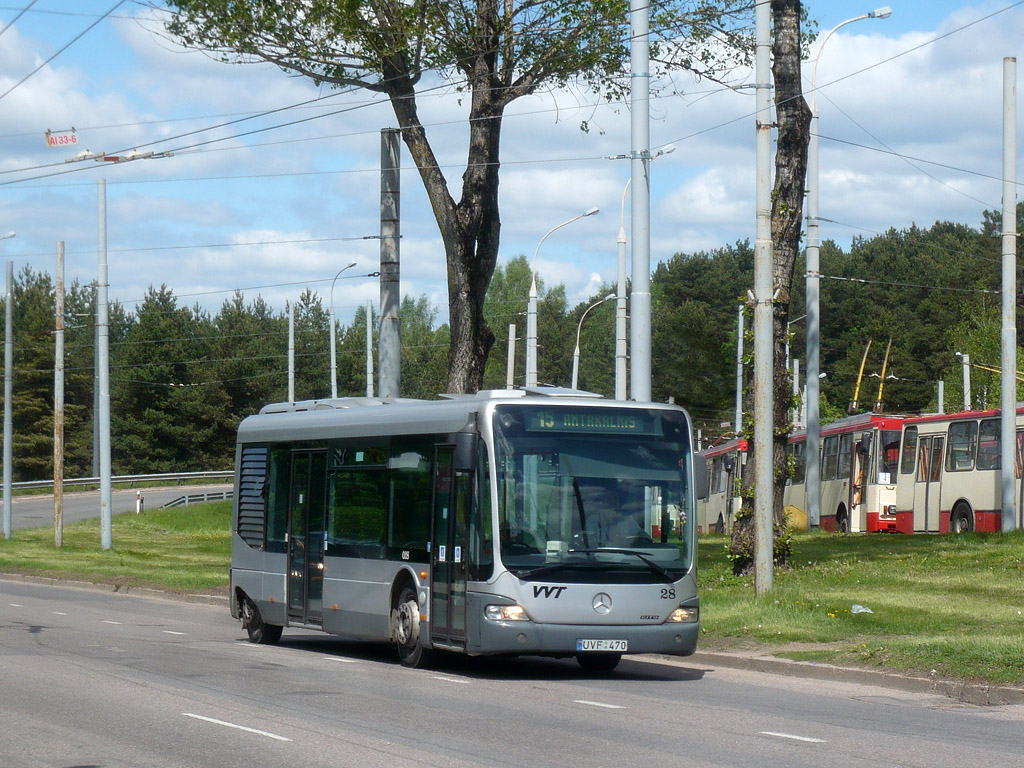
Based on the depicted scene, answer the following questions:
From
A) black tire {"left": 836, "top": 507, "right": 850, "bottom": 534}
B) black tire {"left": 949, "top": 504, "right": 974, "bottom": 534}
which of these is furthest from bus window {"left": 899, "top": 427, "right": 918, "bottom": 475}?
black tire {"left": 836, "top": 507, "right": 850, "bottom": 534}

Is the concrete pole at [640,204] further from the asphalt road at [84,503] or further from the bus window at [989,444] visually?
the asphalt road at [84,503]

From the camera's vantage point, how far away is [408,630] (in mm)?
15070

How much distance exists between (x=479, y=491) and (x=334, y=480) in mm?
3502

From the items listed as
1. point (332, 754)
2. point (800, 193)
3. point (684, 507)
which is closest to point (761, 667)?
point (684, 507)

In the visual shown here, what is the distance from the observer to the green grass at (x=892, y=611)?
46.0ft

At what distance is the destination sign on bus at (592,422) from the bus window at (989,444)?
2169cm

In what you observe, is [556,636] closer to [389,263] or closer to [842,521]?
[389,263]

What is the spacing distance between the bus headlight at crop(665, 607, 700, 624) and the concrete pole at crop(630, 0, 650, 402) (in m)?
4.31

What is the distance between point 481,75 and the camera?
23.5m

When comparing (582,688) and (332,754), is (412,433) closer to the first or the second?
(582,688)

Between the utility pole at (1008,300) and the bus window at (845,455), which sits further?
the bus window at (845,455)

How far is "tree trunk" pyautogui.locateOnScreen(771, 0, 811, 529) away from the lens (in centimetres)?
2172

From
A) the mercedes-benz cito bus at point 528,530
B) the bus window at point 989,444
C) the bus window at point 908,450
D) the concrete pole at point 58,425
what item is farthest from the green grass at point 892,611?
the concrete pole at point 58,425

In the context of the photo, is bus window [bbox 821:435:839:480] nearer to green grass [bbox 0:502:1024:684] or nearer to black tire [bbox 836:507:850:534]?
black tire [bbox 836:507:850:534]
